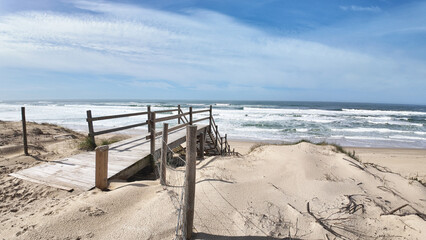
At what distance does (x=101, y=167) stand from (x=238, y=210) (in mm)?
2628

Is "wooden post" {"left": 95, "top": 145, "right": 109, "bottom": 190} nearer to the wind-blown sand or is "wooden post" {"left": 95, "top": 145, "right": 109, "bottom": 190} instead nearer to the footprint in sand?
the wind-blown sand

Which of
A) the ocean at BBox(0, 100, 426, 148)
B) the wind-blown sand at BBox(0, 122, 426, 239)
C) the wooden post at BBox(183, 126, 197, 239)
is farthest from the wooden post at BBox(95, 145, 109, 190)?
the ocean at BBox(0, 100, 426, 148)

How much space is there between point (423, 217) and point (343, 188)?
130 centimetres

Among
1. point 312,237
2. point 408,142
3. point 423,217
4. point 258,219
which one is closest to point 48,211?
point 258,219

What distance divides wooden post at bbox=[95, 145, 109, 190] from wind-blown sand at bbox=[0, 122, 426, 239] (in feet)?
0.69

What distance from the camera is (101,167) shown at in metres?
4.23

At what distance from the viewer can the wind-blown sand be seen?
10.1 ft

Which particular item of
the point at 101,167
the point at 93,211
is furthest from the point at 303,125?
the point at 93,211

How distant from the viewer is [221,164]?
6.30 meters

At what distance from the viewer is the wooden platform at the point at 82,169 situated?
464 centimetres

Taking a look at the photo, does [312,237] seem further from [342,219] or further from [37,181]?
[37,181]

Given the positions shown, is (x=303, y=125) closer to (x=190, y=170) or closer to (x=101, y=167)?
(x=101, y=167)

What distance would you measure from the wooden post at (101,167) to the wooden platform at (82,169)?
0.81 ft

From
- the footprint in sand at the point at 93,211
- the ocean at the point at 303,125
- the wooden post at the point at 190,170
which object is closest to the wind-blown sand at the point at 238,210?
the footprint in sand at the point at 93,211
